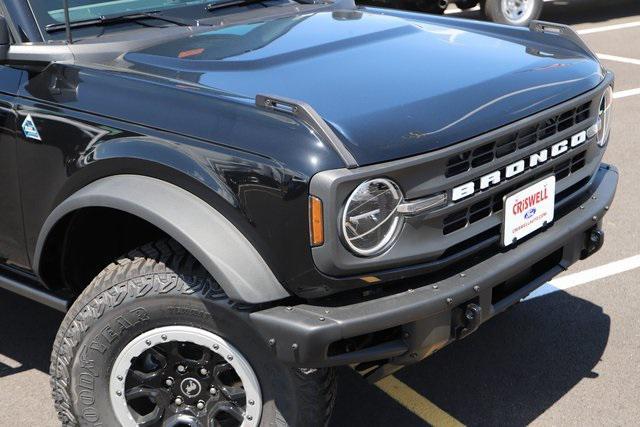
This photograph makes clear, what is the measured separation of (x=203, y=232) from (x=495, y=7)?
30.6ft

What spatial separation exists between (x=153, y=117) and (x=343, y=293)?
81cm

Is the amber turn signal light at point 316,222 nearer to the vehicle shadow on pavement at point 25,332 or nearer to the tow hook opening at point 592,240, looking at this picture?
the tow hook opening at point 592,240

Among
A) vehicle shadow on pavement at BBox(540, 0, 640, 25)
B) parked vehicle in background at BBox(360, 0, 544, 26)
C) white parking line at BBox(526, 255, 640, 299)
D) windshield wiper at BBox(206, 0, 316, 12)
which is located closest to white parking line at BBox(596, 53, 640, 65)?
parked vehicle in background at BBox(360, 0, 544, 26)

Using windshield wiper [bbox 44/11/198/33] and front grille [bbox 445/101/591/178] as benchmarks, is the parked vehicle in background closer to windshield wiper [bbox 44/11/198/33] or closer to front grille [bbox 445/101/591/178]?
windshield wiper [bbox 44/11/198/33]

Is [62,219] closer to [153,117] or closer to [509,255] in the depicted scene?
[153,117]

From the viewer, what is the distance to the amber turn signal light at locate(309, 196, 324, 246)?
2613 millimetres

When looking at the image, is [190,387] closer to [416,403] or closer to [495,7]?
[416,403]

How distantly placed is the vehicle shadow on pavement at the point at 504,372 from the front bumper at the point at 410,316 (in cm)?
67

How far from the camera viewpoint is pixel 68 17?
3.41 metres

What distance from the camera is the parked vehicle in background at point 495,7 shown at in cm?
1129

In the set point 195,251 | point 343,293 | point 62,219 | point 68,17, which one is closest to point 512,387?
point 343,293

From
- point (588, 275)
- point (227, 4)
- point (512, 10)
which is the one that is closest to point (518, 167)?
point (227, 4)

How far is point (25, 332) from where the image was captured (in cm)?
433

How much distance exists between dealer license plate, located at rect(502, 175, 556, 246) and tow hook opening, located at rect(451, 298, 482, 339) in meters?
0.28
